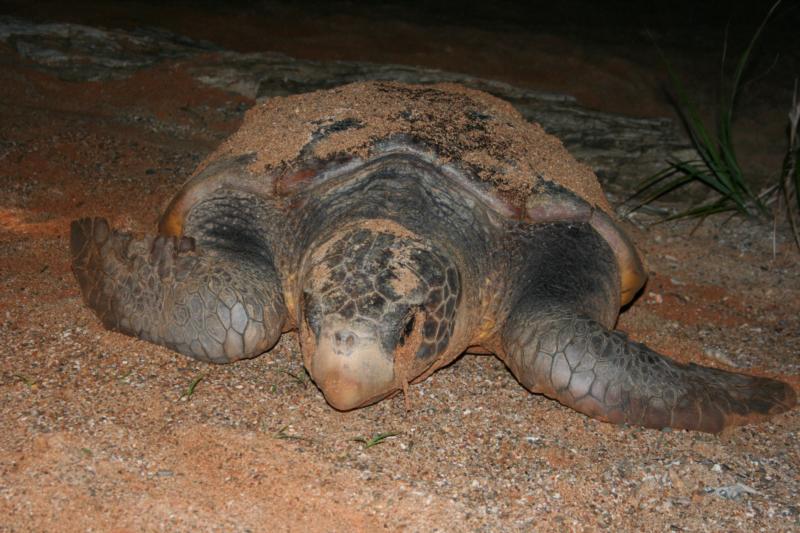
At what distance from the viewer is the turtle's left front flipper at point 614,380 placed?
3.24m

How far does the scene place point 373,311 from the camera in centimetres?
288

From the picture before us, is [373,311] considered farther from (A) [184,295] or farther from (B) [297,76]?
(B) [297,76]

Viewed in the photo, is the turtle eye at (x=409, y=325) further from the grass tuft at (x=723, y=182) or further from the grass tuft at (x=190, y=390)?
the grass tuft at (x=723, y=182)

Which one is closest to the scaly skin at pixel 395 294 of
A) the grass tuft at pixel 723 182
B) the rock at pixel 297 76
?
the grass tuft at pixel 723 182

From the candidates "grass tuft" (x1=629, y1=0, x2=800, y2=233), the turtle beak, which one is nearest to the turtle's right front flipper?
the turtle beak

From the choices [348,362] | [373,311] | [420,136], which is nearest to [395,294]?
[373,311]

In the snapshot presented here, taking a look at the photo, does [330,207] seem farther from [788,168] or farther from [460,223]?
[788,168]

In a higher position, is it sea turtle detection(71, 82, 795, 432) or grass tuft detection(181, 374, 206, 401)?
sea turtle detection(71, 82, 795, 432)

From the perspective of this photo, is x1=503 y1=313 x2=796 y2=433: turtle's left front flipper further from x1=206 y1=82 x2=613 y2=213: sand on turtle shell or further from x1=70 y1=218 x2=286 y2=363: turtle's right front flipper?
x1=70 y1=218 x2=286 y2=363: turtle's right front flipper

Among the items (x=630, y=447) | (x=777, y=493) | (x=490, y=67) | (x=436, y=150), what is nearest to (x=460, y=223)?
(x=436, y=150)

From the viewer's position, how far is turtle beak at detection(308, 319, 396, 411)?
2.84 meters

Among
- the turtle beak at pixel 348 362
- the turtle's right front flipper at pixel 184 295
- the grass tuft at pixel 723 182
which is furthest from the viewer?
the grass tuft at pixel 723 182

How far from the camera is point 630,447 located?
125 inches

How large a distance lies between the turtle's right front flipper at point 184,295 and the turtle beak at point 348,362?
58cm
